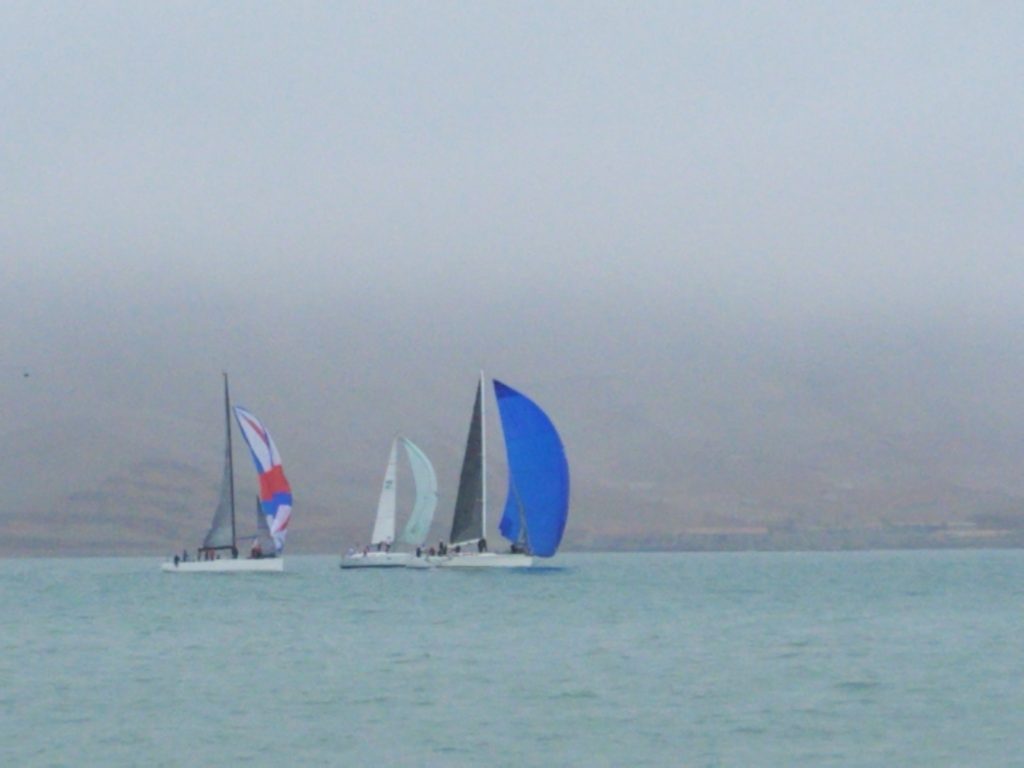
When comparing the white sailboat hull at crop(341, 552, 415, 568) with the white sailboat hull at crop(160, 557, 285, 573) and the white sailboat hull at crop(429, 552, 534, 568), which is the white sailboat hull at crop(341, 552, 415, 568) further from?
the white sailboat hull at crop(429, 552, 534, 568)

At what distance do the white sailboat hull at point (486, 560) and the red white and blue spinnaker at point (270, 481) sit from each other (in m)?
11.0

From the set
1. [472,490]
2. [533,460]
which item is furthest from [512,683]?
[472,490]

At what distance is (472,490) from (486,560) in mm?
4782

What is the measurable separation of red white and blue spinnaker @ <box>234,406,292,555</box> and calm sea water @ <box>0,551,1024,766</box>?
915 inches

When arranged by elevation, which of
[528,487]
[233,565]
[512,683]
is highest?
[528,487]

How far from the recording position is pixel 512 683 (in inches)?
1625

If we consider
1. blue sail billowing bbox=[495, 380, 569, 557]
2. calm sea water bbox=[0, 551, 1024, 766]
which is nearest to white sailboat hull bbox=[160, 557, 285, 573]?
blue sail billowing bbox=[495, 380, 569, 557]

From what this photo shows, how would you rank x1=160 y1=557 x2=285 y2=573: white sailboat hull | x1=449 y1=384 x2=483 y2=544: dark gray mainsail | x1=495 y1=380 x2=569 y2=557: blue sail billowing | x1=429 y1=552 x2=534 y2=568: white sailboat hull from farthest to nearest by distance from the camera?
x1=160 y1=557 x2=285 y2=573: white sailboat hull < x1=449 y1=384 x2=483 y2=544: dark gray mainsail < x1=429 y1=552 x2=534 y2=568: white sailboat hull < x1=495 y1=380 x2=569 y2=557: blue sail billowing

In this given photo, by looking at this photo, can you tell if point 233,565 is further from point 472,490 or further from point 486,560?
point 486,560

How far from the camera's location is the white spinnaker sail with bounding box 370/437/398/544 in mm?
109625

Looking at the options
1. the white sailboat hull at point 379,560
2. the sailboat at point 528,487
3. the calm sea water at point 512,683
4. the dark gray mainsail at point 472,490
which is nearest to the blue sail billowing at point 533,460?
the sailboat at point 528,487

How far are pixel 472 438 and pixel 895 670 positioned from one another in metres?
51.9

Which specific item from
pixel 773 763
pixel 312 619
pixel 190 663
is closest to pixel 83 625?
pixel 312 619

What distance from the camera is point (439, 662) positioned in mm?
46656
